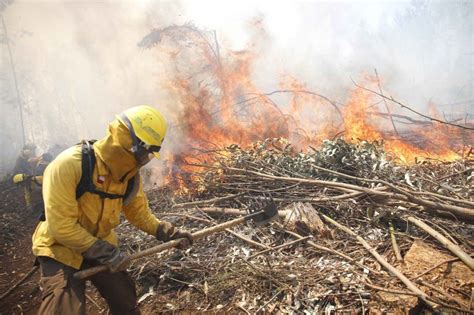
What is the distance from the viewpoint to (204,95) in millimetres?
10914

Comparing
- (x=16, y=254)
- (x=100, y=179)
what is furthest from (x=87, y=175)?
(x=16, y=254)

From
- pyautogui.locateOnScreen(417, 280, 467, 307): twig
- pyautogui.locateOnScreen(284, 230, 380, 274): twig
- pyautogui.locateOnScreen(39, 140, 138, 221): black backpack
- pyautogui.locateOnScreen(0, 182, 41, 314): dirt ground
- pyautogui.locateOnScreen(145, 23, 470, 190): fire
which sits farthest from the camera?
pyautogui.locateOnScreen(145, 23, 470, 190): fire


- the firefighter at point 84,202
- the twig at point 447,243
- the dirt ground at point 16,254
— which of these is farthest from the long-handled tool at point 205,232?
the dirt ground at point 16,254

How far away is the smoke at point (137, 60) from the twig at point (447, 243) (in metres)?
8.21

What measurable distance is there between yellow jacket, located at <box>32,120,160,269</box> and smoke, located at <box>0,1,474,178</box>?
7934mm

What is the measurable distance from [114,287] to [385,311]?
277 cm

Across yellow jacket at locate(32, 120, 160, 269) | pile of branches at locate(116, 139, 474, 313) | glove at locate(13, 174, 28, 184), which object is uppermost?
yellow jacket at locate(32, 120, 160, 269)

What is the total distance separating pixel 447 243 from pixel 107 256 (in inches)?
146

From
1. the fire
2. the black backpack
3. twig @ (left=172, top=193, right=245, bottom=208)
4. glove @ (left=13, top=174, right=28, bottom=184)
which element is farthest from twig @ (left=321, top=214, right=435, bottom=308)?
glove @ (left=13, top=174, right=28, bottom=184)

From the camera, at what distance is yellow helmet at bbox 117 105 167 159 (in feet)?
8.92

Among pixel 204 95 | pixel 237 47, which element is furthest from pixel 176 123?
pixel 237 47

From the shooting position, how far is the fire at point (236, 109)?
1009 cm

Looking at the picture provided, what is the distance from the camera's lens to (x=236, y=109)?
11.0 m

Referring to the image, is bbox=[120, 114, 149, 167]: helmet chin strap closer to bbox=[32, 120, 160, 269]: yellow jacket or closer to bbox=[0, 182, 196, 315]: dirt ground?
bbox=[32, 120, 160, 269]: yellow jacket
